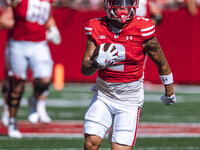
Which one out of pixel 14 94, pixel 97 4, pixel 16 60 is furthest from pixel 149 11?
pixel 97 4

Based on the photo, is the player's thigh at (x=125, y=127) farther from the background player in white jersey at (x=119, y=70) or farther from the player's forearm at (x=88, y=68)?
the player's forearm at (x=88, y=68)

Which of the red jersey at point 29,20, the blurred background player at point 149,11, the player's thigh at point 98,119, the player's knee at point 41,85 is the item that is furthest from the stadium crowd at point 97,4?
the player's thigh at point 98,119

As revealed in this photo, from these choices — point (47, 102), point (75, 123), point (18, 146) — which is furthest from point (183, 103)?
point (18, 146)

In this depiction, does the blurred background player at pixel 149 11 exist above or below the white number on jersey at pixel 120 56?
below

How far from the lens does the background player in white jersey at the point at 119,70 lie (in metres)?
4.78

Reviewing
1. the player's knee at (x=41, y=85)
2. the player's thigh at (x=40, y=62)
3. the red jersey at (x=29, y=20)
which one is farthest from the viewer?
the player's knee at (x=41, y=85)

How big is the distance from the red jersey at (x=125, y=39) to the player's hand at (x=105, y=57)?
0.93 feet

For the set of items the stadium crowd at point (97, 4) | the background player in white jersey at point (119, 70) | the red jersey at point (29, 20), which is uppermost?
the background player in white jersey at point (119, 70)

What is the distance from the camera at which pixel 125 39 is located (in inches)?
189

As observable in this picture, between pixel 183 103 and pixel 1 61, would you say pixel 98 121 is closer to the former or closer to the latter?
pixel 183 103

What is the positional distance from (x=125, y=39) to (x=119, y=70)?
25cm

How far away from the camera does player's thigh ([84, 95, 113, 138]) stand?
477cm

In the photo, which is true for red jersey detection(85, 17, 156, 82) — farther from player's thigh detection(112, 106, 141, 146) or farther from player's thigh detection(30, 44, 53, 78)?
player's thigh detection(30, 44, 53, 78)

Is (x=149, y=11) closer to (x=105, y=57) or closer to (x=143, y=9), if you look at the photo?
(x=143, y=9)
